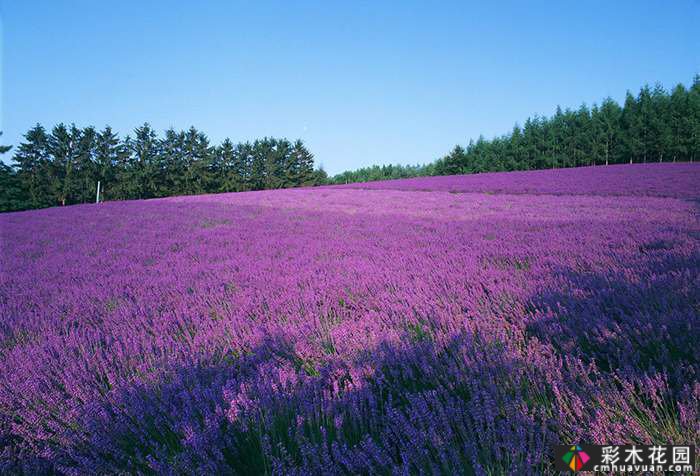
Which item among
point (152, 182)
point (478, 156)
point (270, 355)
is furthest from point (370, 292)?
point (478, 156)

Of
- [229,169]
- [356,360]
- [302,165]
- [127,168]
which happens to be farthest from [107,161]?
[356,360]

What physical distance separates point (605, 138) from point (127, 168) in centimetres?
7026

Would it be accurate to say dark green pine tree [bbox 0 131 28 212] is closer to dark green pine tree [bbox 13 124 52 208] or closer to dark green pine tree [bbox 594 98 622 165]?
dark green pine tree [bbox 13 124 52 208]

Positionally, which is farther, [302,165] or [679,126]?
[302,165]

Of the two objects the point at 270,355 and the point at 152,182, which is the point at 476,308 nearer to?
the point at 270,355

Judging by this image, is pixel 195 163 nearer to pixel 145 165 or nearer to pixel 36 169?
pixel 145 165

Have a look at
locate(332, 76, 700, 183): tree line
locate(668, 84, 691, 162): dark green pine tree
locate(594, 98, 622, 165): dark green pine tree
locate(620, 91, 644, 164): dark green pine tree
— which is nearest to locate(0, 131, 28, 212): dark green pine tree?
locate(332, 76, 700, 183): tree line

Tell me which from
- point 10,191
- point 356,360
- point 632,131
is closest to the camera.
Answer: point 356,360

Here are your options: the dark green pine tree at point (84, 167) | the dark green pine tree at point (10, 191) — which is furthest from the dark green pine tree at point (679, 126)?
the dark green pine tree at point (10, 191)

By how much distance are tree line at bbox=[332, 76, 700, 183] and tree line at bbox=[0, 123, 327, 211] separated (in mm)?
37920

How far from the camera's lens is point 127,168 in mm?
48875

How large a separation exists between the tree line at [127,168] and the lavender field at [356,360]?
51.4 meters

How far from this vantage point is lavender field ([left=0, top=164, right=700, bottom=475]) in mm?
1185

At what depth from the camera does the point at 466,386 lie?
1.57 meters
